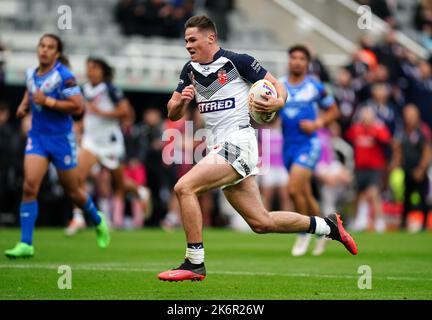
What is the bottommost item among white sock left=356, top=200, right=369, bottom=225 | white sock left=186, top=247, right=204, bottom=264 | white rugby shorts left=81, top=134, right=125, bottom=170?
white sock left=186, top=247, right=204, bottom=264

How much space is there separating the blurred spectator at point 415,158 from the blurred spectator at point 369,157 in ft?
1.54

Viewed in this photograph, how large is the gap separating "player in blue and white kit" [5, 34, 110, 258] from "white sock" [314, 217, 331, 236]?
12.7 ft

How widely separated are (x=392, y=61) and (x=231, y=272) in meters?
14.2

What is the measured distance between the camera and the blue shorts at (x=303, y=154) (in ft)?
46.9

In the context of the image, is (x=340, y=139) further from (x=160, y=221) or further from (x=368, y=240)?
(x=368, y=240)

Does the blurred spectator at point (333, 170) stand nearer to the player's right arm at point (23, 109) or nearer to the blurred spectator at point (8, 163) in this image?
the blurred spectator at point (8, 163)

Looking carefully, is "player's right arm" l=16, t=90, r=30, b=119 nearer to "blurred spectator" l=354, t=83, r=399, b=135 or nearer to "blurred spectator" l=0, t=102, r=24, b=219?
"blurred spectator" l=0, t=102, r=24, b=219

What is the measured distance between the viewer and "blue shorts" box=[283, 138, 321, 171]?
1428 cm

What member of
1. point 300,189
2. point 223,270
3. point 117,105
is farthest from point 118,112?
point 223,270

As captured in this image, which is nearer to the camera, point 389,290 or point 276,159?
point 389,290

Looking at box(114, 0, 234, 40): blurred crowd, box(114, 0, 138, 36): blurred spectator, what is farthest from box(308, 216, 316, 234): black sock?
box(114, 0, 138, 36): blurred spectator

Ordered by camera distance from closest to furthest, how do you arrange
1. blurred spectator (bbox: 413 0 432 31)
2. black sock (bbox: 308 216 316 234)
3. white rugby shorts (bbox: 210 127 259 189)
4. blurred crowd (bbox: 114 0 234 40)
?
1. white rugby shorts (bbox: 210 127 259 189)
2. black sock (bbox: 308 216 316 234)
3. blurred crowd (bbox: 114 0 234 40)
4. blurred spectator (bbox: 413 0 432 31)

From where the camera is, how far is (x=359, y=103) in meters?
22.6

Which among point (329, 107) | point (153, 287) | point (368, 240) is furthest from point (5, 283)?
point (368, 240)
